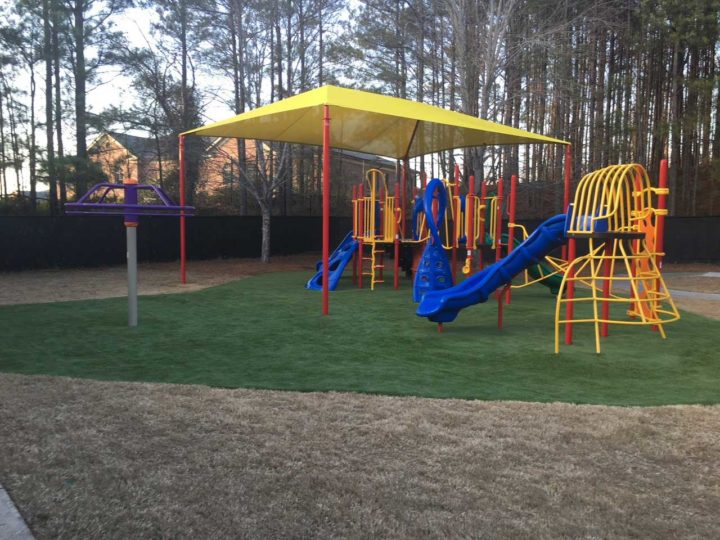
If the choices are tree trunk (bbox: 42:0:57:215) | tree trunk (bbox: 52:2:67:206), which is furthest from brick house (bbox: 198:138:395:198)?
tree trunk (bbox: 42:0:57:215)

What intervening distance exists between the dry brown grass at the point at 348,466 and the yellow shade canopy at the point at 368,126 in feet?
14.3

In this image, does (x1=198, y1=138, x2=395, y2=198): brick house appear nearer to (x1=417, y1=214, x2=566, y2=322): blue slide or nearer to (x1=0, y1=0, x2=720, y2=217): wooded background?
(x1=0, y1=0, x2=720, y2=217): wooded background

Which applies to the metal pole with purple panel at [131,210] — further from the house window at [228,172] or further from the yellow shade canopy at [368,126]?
the house window at [228,172]

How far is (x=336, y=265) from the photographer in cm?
1155

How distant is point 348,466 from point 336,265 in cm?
894

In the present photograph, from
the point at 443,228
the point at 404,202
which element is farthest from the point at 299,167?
the point at 443,228

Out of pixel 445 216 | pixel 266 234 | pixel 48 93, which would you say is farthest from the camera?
pixel 266 234

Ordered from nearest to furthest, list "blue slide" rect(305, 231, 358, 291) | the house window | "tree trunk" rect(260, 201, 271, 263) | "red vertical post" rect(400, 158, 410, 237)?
"blue slide" rect(305, 231, 358, 291) < "red vertical post" rect(400, 158, 410, 237) < "tree trunk" rect(260, 201, 271, 263) < the house window

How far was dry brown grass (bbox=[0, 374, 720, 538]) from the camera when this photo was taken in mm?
2170

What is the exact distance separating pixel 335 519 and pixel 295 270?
11989mm

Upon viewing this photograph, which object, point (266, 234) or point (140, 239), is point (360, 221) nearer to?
point (266, 234)

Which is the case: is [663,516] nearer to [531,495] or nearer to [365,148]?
[531,495]

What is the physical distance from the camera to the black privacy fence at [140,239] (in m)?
12.7

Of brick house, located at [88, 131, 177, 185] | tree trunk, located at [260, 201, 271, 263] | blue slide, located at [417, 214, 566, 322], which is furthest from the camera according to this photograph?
tree trunk, located at [260, 201, 271, 263]
